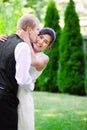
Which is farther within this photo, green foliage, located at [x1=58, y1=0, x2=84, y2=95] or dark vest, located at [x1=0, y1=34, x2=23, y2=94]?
green foliage, located at [x1=58, y1=0, x2=84, y2=95]

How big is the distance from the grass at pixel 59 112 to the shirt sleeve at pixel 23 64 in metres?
3.26

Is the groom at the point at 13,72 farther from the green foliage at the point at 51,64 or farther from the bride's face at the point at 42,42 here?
the green foliage at the point at 51,64

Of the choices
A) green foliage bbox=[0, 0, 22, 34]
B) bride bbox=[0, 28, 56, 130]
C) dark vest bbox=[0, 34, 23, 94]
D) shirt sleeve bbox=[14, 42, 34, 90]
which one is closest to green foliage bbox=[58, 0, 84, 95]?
green foliage bbox=[0, 0, 22, 34]

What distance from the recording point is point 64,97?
10.5 metres

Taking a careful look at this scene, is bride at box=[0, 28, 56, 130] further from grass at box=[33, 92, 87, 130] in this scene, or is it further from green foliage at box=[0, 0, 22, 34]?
green foliage at box=[0, 0, 22, 34]

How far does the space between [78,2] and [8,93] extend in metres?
15.6

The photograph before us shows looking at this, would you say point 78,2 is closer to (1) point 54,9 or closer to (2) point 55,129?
(1) point 54,9

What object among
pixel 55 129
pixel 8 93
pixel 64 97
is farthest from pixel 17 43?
pixel 64 97

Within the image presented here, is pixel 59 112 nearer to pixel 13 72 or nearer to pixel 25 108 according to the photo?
pixel 25 108

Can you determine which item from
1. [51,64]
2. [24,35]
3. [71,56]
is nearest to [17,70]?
[24,35]

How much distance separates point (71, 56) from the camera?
1138 centimetres

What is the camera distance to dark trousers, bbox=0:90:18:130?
4119 millimetres

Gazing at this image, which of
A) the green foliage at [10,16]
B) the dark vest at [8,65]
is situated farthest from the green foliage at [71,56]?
the dark vest at [8,65]

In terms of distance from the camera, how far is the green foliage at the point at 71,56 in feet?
36.7
